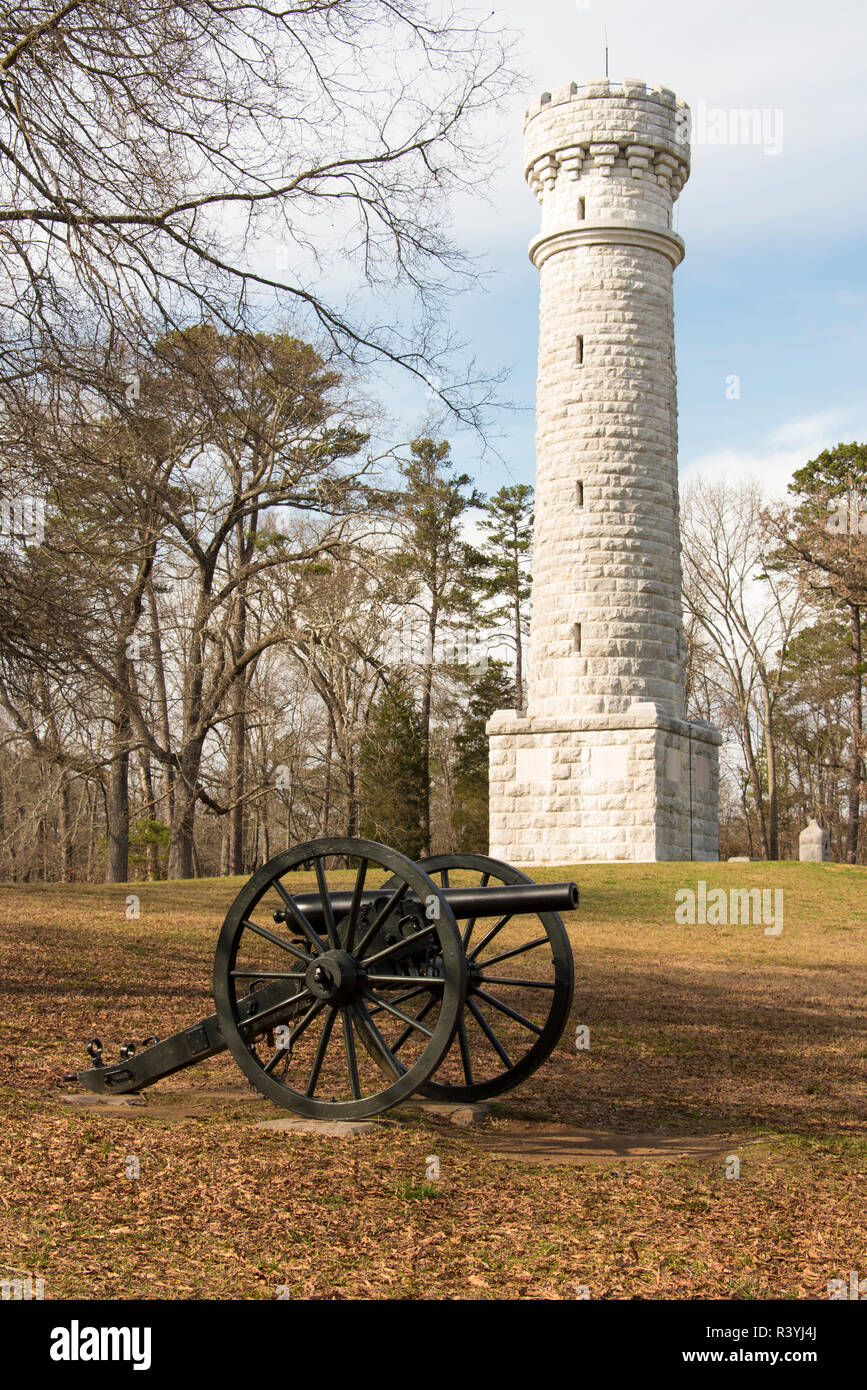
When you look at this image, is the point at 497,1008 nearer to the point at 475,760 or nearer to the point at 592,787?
the point at 592,787

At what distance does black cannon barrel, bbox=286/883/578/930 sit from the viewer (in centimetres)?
581

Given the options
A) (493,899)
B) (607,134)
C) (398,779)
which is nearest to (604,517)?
(607,134)

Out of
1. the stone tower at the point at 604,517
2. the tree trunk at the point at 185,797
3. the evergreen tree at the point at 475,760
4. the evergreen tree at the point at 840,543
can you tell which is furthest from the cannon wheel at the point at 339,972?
the evergreen tree at the point at 475,760

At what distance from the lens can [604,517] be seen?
23219 mm

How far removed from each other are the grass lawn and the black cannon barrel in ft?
3.49

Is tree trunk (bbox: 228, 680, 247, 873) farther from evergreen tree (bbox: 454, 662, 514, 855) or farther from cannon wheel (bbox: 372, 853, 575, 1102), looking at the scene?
cannon wheel (bbox: 372, 853, 575, 1102)

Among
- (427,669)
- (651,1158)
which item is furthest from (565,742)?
(651,1158)

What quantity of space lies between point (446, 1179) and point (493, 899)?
1268 millimetres

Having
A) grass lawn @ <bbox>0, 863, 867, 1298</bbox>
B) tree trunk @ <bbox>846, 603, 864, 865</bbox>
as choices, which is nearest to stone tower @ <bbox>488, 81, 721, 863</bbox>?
grass lawn @ <bbox>0, 863, 867, 1298</bbox>

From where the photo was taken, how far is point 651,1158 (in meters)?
6.03

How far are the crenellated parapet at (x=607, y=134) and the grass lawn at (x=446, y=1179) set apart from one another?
18086mm

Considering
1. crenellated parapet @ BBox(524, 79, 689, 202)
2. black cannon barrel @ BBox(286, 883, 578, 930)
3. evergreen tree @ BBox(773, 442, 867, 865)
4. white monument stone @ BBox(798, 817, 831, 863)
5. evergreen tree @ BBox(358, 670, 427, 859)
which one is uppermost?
crenellated parapet @ BBox(524, 79, 689, 202)

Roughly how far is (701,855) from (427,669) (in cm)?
640

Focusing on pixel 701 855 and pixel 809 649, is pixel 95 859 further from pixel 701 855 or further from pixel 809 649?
pixel 809 649
